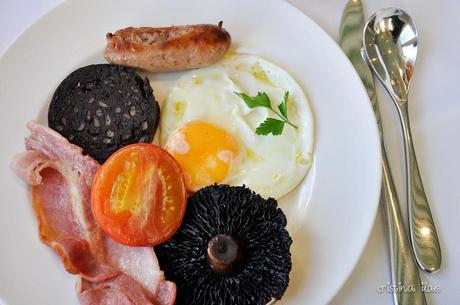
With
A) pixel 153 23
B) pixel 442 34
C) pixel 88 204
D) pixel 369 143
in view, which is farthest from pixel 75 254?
pixel 442 34

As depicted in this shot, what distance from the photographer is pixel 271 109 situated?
6.15 ft

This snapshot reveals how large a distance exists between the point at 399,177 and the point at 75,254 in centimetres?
120

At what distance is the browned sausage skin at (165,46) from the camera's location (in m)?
1.88

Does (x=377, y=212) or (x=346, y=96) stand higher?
(x=346, y=96)

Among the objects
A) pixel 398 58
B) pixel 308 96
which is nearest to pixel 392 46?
pixel 398 58

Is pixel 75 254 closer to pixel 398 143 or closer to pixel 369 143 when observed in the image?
pixel 369 143

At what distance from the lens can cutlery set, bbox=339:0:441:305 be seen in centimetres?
174

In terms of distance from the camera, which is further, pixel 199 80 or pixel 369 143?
pixel 199 80

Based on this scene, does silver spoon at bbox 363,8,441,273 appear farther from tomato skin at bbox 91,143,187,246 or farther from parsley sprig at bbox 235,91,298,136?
tomato skin at bbox 91,143,187,246

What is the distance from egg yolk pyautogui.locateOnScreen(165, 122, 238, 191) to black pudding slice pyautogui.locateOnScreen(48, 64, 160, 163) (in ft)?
0.38

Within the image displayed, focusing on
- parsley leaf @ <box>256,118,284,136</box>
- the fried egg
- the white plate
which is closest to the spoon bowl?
the white plate

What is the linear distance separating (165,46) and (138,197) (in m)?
0.58

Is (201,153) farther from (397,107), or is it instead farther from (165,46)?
(397,107)

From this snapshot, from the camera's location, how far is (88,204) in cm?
175
